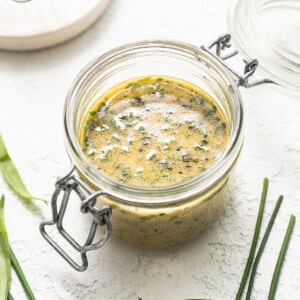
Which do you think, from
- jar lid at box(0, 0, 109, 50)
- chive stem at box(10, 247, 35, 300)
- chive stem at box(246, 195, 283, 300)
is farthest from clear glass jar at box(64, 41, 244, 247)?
jar lid at box(0, 0, 109, 50)

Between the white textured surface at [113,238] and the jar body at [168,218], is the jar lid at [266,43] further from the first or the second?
the jar body at [168,218]

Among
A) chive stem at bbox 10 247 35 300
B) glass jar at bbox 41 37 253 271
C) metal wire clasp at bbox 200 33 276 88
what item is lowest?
chive stem at bbox 10 247 35 300

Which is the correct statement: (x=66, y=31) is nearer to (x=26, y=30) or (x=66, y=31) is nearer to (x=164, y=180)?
(x=26, y=30)

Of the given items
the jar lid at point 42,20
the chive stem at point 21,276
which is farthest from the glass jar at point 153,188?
the jar lid at point 42,20

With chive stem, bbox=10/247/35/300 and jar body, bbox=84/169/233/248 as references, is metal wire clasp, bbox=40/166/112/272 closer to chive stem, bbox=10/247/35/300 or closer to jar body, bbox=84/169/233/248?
jar body, bbox=84/169/233/248

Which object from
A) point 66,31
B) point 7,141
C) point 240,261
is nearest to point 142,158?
point 240,261

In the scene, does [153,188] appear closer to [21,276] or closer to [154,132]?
[154,132]

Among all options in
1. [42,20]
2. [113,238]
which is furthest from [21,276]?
[42,20]
